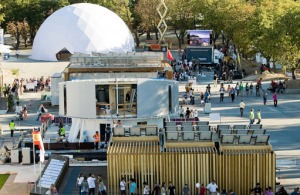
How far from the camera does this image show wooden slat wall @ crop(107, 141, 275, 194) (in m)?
24.5

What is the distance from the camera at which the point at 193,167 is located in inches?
972

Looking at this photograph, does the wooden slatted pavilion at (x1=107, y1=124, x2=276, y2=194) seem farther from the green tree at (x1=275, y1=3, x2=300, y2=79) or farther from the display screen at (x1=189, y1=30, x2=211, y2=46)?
the display screen at (x1=189, y1=30, x2=211, y2=46)

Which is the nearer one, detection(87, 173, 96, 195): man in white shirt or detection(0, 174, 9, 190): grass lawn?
detection(87, 173, 96, 195): man in white shirt

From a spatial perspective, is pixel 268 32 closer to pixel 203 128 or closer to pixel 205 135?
pixel 203 128

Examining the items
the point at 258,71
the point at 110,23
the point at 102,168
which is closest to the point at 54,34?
the point at 110,23

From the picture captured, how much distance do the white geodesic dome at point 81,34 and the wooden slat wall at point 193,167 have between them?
44126 millimetres

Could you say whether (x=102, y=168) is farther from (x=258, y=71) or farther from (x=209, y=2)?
(x=209, y=2)

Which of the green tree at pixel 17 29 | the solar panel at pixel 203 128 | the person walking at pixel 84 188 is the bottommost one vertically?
the person walking at pixel 84 188

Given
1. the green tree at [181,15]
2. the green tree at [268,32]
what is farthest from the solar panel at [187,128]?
the green tree at [181,15]

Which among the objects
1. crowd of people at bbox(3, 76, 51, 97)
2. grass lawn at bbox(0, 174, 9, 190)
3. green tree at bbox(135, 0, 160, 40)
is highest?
green tree at bbox(135, 0, 160, 40)

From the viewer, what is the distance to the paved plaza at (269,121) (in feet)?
91.7

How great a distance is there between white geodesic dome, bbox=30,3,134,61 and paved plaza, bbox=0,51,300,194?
1064 centimetres

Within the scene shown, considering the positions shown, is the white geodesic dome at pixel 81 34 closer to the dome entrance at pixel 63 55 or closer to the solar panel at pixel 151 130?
the dome entrance at pixel 63 55

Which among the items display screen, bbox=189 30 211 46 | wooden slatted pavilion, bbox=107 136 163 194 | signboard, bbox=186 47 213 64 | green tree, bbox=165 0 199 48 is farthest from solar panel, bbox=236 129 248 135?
green tree, bbox=165 0 199 48
